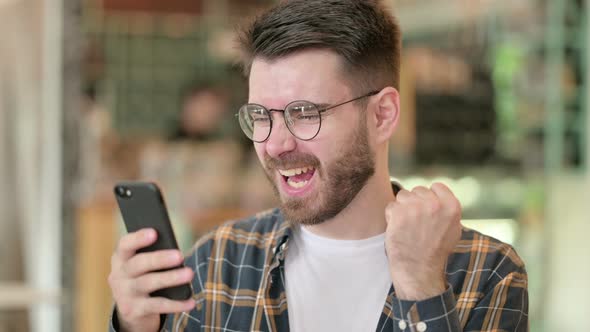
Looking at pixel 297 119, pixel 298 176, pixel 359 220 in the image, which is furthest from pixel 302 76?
pixel 359 220

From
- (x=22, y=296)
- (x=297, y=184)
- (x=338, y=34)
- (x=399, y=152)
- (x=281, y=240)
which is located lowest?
(x=22, y=296)

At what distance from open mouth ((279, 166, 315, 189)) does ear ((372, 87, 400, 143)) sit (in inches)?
7.2

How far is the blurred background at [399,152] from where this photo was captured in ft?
12.1

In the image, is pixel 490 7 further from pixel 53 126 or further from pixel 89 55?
pixel 89 55

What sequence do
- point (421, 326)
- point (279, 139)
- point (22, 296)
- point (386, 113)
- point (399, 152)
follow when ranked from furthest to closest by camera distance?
1. point (399, 152)
2. point (22, 296)
3. point (386, 113)
4. point (279, 139)
5. point (421, 326)

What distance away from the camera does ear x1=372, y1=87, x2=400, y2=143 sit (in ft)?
5.35

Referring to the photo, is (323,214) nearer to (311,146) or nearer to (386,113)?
(311,146)

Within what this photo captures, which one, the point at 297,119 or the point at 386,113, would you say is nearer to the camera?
the point at 297,119

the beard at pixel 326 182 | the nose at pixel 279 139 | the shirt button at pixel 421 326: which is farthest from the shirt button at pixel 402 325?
the nose at pixel 279 139

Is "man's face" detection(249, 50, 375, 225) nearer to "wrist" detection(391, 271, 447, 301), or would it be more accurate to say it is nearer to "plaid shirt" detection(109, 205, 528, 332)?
"plaid shirt" detection(109, 205, 528, 332)

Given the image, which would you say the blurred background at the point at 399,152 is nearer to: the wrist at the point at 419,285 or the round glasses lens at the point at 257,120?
the round glasses lens at the point at 257,120

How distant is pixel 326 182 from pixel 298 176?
56mm

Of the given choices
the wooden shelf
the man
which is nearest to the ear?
the man

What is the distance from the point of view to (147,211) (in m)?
1.35
